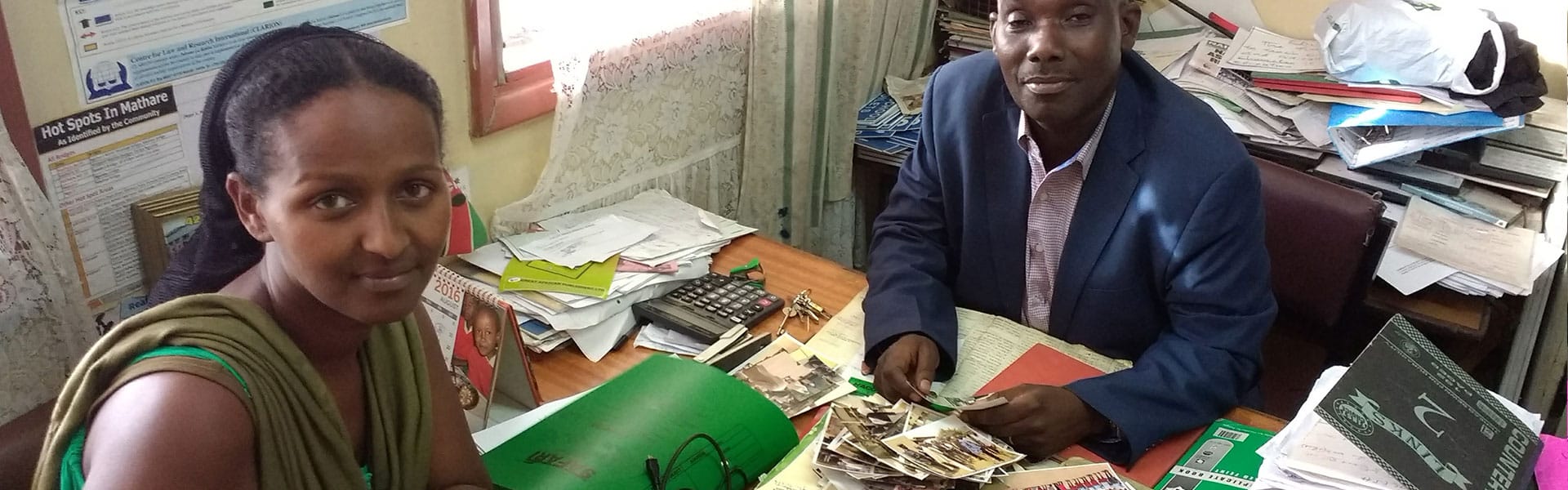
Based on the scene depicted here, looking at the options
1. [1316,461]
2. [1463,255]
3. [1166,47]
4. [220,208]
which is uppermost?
[220,208]

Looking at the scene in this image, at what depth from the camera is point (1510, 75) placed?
2104mm

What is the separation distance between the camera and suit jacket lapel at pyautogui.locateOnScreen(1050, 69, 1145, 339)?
4.82ft

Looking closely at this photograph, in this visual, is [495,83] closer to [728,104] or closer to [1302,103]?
[728,104]

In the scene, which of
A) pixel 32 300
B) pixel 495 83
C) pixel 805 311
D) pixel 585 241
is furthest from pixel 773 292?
pixel 32 300

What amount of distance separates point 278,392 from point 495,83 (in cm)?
86

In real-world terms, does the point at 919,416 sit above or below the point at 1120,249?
below

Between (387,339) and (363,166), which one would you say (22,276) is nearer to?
(387,339)

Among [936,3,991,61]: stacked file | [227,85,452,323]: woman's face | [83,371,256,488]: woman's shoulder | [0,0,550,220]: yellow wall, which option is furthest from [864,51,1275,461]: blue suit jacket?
[936,3,991,61]: stacked file

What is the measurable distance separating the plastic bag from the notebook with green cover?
118cm

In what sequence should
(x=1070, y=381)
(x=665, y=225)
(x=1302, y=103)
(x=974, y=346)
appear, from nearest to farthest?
(x=1070, y=381), (x=974, y=346), (x=665, y=225), (x=1302, y=103)

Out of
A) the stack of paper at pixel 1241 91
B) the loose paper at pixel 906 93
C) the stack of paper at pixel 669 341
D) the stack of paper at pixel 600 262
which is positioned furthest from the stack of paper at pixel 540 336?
the stack of paper at pixel 1241 91

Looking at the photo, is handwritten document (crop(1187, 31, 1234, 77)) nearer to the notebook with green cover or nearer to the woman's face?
the notebook with green cover

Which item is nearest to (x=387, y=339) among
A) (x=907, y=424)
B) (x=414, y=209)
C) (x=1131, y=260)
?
(x=414, y=209)

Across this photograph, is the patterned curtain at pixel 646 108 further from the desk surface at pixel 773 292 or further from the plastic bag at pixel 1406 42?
the plastic bag at pixel 1406 42
